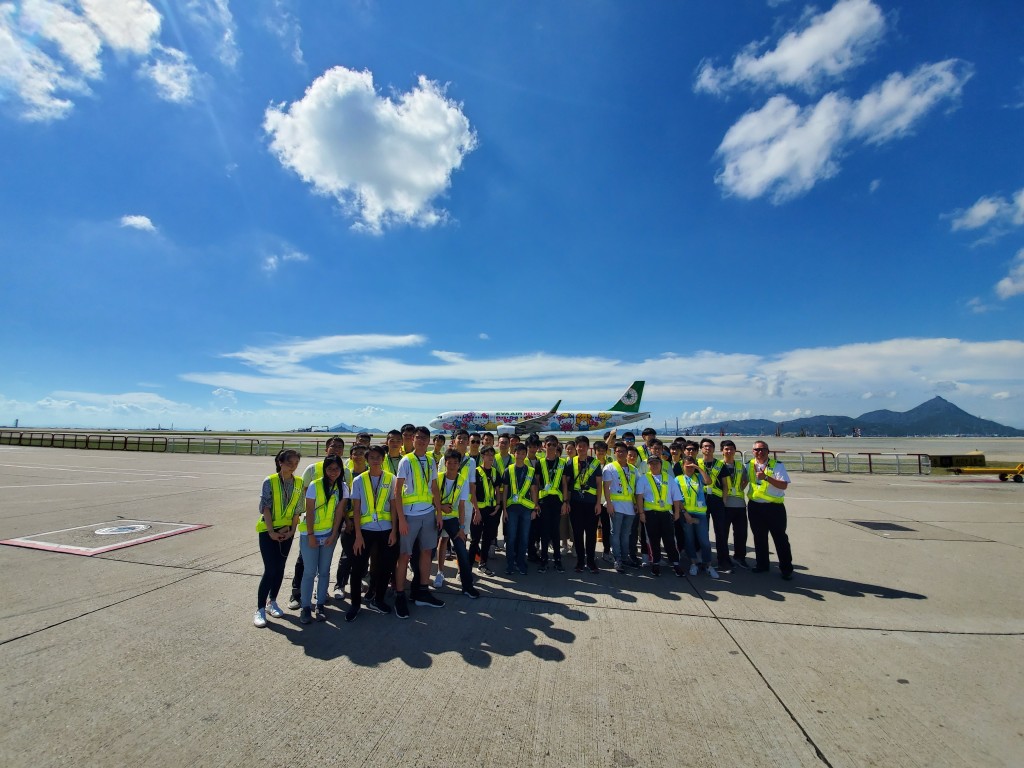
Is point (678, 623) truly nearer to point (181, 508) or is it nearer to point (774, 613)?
point (774, 613)

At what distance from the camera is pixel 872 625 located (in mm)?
4562

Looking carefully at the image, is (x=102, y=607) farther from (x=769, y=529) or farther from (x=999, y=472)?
(x=999, y=472)

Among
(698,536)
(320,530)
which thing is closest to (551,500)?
(698,536)

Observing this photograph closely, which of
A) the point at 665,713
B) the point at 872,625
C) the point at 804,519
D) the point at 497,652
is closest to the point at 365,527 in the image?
the point at 497,652

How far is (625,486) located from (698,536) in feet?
4.22

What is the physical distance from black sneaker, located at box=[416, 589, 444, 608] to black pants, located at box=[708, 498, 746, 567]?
4.25 m

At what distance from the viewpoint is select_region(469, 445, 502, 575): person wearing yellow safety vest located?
6336mm

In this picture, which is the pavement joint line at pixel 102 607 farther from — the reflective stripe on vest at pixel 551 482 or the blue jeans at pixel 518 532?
the reflective stripe on vest at pixel 551 482

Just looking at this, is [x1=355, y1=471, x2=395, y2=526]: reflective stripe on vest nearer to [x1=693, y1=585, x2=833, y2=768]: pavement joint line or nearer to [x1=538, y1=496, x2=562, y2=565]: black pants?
[x1=538, y1=496, x2=562, y2=565]: black pants

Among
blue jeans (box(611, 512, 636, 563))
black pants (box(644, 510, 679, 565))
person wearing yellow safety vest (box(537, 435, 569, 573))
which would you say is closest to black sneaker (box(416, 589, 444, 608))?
person wearing yellow safety vest (box(537, 435, 569, 573))

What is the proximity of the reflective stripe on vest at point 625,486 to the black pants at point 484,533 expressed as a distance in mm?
1861

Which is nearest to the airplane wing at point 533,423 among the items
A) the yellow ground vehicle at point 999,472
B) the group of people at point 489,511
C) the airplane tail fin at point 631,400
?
the airplane tail fin at point 631,400

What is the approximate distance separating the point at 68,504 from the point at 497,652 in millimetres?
12296

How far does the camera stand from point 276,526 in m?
4.68
